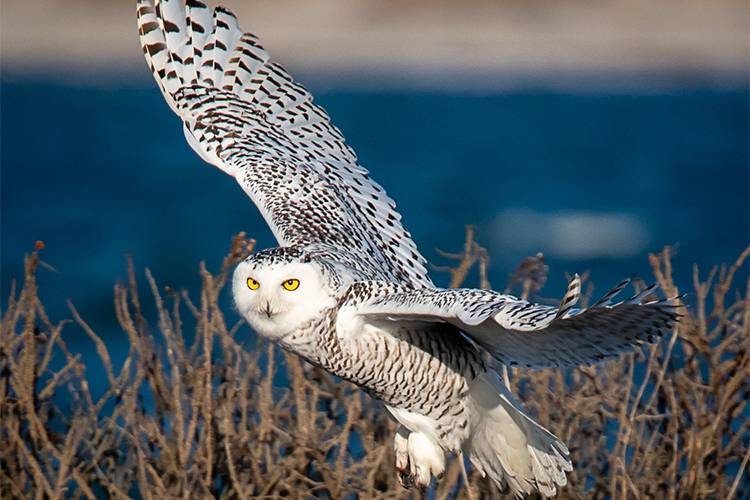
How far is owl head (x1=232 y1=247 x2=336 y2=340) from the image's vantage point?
A: 286 cm

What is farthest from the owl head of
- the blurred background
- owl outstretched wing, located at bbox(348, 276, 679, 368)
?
the blurred background

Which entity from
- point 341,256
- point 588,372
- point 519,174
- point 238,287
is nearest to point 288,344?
point 238,287

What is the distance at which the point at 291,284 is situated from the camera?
9.44ft

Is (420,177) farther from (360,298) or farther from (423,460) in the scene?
(360,298)

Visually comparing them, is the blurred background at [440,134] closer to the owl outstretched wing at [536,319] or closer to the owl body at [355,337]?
the owl body at [355,337]

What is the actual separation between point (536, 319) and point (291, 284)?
0.77 metres

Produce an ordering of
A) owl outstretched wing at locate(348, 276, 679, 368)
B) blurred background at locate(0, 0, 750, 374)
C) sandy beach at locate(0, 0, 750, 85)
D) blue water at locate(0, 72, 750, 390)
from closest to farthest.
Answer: owl outstretched wing at locate(348, 276, 679, 368) → blue water at locate(0, 72, 750, 390) → blurred background at locate(0, 0, 750, 374) → sandy beach at locate(0, 0, 750, 85)

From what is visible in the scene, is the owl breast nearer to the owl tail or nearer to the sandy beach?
the owl tail

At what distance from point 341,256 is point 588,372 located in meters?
0.87

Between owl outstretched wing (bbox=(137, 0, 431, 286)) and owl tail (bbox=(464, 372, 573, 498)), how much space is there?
0.56 m

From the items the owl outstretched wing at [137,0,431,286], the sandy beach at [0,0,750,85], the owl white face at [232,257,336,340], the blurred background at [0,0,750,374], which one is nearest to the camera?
the owl white face at [232,257,336,340]

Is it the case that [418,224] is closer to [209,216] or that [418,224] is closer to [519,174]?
[209,216]

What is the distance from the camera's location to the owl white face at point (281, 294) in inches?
113

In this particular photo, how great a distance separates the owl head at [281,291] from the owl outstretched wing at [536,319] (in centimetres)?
12
